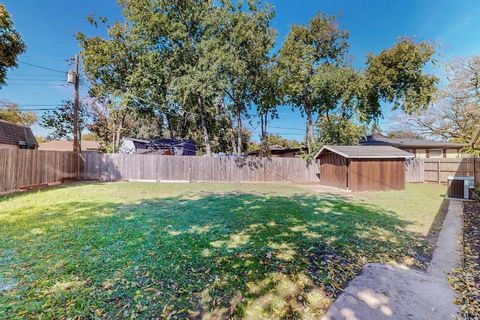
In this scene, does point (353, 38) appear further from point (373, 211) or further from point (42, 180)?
point (42, 180)

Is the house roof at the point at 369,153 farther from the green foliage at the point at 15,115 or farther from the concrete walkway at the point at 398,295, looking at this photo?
the green foliage at the point at 15,115

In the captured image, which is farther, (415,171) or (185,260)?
(415,171)

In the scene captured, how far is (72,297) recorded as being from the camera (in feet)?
7.45

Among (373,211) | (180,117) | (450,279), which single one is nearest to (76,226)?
(450,279)

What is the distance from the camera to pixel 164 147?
779 inches

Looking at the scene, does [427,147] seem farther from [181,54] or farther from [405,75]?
[181,54]

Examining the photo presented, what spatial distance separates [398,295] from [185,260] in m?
2.37

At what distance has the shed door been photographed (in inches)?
468

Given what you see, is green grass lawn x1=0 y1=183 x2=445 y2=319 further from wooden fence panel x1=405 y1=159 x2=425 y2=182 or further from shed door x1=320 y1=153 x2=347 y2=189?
wooden fence panel x1=405 y1=159 x2=425 y2=182

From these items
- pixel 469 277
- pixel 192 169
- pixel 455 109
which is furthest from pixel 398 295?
pixel 455 109

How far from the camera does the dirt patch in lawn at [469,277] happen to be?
219cm

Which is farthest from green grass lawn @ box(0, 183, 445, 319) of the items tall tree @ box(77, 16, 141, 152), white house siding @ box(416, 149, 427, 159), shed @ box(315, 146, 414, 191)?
white house siding @ box(416, 149, 427, 159)

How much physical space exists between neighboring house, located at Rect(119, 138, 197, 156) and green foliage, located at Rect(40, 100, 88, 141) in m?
5.19

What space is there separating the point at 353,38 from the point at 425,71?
18.6 feet
